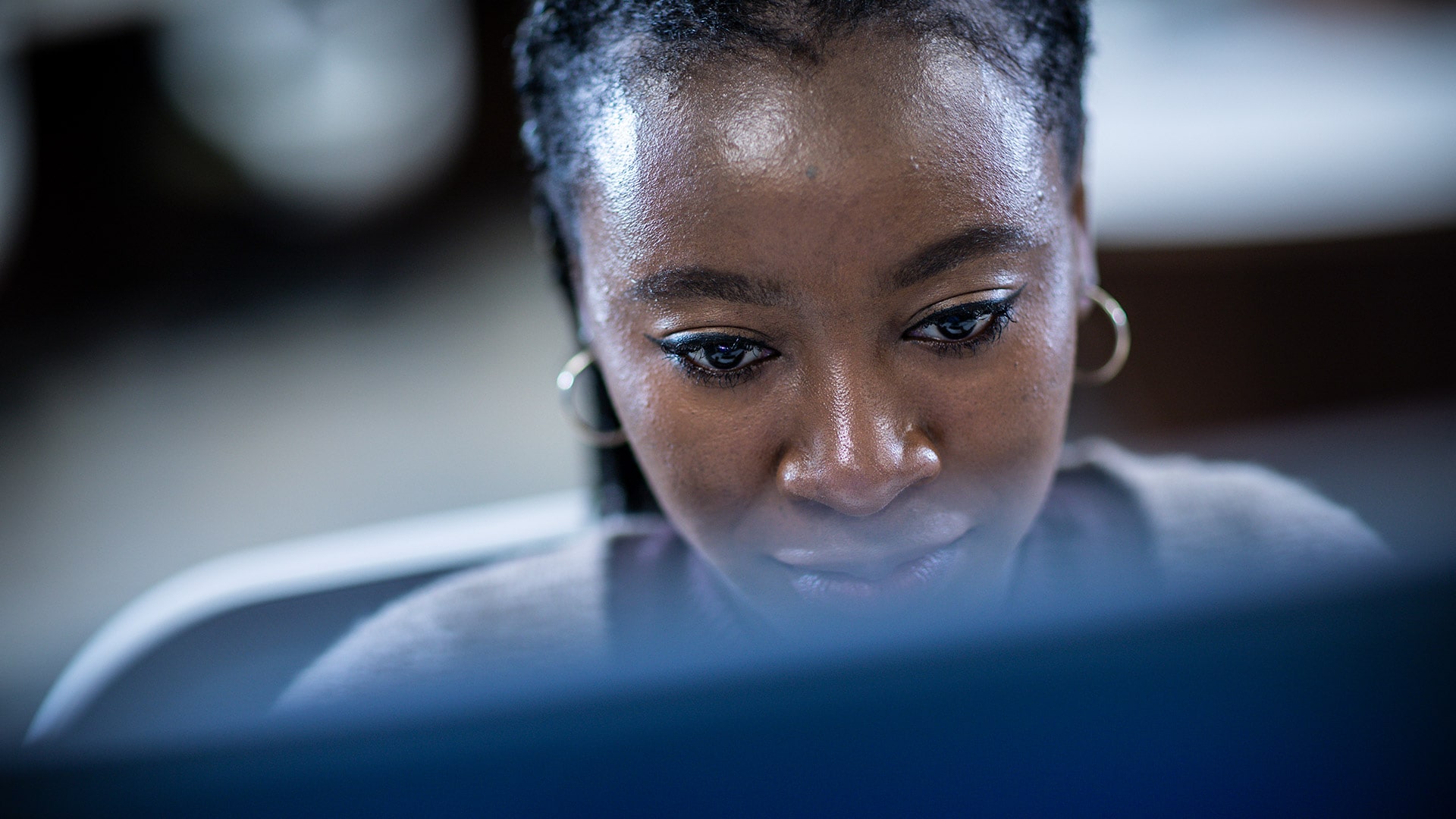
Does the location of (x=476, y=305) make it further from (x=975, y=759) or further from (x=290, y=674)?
(x=975, y=759)

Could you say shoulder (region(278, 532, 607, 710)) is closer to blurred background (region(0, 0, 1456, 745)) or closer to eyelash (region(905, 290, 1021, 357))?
eyelash (region(905, 290, 1021, 357))

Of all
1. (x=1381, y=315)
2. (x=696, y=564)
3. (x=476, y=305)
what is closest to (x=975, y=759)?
(x=696, y=564)

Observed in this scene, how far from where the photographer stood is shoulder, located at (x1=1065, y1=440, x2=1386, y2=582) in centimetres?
69

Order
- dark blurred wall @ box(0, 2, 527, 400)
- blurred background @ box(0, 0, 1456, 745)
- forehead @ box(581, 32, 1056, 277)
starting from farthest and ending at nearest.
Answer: dark blurred wall @ box(0, 2, 527, 400), blurred background @ box(0, 0, 1456, 745), forehead @ box(581, 32, 1056, 277)

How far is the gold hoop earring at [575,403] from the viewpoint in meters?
0.63

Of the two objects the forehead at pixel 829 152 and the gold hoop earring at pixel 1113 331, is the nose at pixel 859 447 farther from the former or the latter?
the gold hoop earring at pixel 1113 331

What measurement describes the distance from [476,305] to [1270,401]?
1.89 meters

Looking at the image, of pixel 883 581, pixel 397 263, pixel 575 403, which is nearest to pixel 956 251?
pixel 883 581

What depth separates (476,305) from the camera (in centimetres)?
271

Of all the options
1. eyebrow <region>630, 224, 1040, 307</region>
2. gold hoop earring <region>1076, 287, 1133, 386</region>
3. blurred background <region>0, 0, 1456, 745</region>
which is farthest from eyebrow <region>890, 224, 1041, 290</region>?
blurred background <region>0, 0, 1456, 745</region>

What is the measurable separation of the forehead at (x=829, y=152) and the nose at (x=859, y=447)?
2.7 inches

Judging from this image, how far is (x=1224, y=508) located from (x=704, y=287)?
49 cm

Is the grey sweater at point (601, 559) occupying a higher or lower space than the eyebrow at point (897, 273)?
lower

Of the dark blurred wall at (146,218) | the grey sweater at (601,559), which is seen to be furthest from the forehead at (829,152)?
the dark blurred wall at (146,218)
